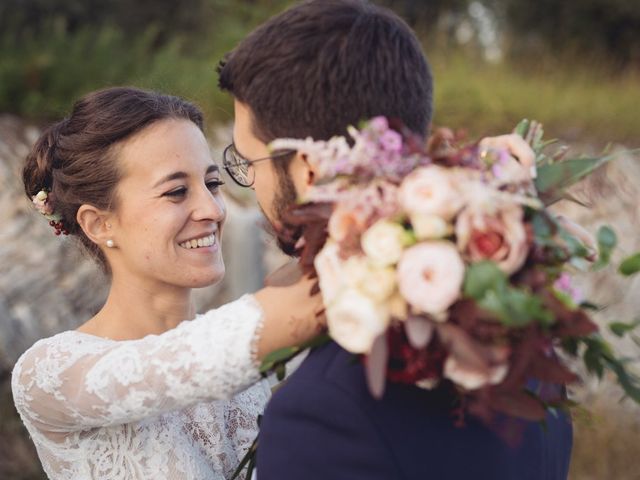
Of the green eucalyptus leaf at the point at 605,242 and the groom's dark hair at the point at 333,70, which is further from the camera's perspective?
the groom's dark hair at the point at 333,70

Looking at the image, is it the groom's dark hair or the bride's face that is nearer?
the groom's dark hair

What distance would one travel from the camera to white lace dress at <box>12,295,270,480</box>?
2.07 meters

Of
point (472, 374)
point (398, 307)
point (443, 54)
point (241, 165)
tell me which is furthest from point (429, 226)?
point (443, 54)

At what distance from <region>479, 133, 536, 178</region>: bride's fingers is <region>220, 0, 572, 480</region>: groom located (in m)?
0.17

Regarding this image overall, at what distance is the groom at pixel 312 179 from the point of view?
183cm

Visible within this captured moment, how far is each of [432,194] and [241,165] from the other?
711mm

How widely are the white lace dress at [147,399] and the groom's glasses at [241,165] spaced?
0.32m

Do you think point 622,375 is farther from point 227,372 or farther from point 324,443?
point 227,372

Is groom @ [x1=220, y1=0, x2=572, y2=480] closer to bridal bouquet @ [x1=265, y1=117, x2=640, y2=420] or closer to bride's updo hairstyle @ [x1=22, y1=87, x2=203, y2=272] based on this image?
bridal bouquet @ [x1=265, y1=117, x2=640, y2=420]

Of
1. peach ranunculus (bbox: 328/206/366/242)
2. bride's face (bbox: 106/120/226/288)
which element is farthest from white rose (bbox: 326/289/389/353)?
bride's face (bbox: 106/120/226/288)

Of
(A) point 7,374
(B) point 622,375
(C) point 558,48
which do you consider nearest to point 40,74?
(A) point 7,374

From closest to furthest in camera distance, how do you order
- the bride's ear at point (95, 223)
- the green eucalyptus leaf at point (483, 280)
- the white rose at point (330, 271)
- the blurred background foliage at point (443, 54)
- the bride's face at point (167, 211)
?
the green eucalyptus leaf at point (483, 280) < the white rose at point (330, 271) < the bride's face at point (167, 211) < the bride's ear at point (95, 223) < the blurred background foliage at point (443, 54)

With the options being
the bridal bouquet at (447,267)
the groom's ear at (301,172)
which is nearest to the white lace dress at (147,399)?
the groom's ear at (301,172)

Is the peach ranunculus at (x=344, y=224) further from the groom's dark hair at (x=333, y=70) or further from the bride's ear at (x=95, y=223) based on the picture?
the bride's ear at (x=95, y=223)
